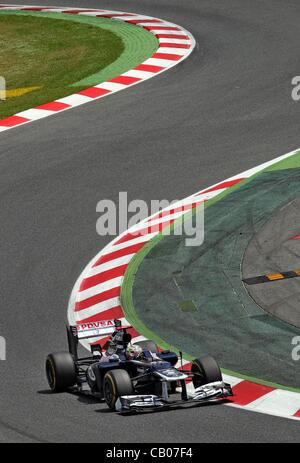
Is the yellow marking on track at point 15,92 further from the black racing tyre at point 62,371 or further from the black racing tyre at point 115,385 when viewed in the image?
the black racing tyre at point 115,385

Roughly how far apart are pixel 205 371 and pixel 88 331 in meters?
1.81

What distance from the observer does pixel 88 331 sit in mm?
14195

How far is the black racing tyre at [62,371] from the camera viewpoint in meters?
13.5

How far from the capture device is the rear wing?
552 inches

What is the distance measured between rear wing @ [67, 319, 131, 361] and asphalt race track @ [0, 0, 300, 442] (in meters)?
0.62

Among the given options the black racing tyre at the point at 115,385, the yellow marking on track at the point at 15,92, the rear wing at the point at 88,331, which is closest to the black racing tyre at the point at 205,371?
the black racing tyre at the point at 115,385

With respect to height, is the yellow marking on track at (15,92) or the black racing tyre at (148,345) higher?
the yellow marking on track at (15,92)

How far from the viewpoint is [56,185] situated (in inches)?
835

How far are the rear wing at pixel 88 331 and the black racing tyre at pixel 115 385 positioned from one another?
1032mm

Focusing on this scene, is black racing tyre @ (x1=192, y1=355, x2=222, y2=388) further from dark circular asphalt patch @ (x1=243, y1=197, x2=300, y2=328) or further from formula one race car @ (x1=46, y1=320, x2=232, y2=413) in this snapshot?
dark circular asphalt patch @ (x1=243, y1=197, x2=300, y2=328)

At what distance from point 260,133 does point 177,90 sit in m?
3.13

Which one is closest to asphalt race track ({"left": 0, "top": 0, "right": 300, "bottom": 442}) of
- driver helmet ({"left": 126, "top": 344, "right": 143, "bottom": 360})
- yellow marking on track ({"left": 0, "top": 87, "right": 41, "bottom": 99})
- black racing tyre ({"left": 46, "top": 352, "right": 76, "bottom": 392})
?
black racing tyre ({"left": 46, "top": 352, "right": 76, "bottom": 392})

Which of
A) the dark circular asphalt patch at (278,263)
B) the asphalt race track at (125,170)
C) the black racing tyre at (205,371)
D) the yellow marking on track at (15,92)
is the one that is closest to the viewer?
the asphalt race track at (125,170)
